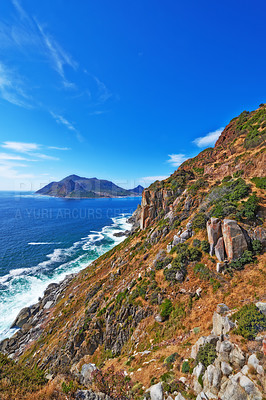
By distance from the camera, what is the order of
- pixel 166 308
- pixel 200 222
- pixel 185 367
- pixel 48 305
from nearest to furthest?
1. pixel 185 367
2. pixel 166 308
3. pixel 200 222
4. pixel 48 305

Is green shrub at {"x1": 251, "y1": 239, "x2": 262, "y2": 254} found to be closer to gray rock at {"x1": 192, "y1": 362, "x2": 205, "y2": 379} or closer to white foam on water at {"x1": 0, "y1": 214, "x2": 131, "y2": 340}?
gray rock at {"x1": 192, "y1": 362, "x2": 205, "y2": 379}

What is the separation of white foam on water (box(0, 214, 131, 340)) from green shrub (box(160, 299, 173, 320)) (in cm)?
3924

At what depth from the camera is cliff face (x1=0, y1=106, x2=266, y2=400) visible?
10.7m

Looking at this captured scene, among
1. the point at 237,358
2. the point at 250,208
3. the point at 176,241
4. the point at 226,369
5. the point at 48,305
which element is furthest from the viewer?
the point at 48,305

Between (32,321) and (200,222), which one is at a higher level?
(200,222)

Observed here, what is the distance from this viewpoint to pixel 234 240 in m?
20.4

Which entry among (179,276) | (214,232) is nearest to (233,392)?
(179,276)

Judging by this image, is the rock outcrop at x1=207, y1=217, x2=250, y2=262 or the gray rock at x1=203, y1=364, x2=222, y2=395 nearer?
the gray rock at x1=203, y1=364, x2=222, y2=395

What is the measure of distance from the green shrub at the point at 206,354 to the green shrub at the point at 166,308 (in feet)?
31.2

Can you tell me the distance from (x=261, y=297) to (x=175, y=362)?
Answer: 32.8ft

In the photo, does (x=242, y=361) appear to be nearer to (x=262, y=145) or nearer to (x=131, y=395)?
(x=131, y=395)

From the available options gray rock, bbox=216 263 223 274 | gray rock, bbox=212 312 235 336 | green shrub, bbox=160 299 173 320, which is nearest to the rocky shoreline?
green shrub, bbox=160 299 173 320

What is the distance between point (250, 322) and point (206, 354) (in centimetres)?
387

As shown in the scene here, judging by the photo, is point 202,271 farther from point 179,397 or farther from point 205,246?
point 179,397
